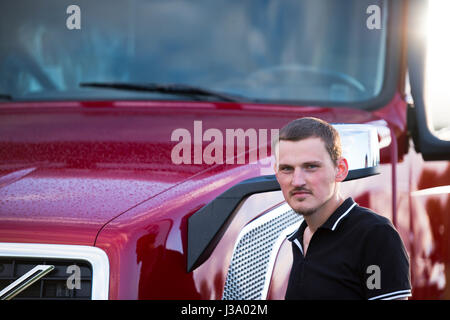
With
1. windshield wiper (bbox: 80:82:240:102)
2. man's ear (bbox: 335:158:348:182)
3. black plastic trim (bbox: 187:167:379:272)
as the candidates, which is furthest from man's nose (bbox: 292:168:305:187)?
windshield wiper (bbox: 80:82:240:102)

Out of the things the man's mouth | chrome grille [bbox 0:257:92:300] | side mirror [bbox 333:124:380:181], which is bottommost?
chrome grille [bbox 0:257:92:300]

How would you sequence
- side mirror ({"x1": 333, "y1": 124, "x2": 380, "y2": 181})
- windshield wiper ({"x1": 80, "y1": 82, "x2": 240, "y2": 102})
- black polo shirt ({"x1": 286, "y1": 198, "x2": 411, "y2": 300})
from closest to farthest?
black polo shirt ({"x1": 286, "y1": 198, "x2": 411, "y2": 300}) → side mirror ({"x1": 333, "y1": 124, "x2": 380, "y2": 181}) → windshield wiper ({"x1": 80, "y1": 82, "x2": 240, "y2": 102})

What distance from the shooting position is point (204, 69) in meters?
3.11

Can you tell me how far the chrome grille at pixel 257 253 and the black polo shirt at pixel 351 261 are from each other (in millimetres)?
88

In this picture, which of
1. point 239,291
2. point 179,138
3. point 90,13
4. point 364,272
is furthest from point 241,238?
point 90,13

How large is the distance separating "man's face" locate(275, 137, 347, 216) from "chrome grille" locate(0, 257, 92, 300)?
54 centimetres

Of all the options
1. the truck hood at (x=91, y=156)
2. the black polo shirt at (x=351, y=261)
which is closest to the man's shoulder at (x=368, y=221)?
the black polo shirt at (x=351, y=261)

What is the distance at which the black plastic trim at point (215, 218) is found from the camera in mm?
2049

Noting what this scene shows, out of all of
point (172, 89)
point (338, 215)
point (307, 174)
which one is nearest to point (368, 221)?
point (338, 215)

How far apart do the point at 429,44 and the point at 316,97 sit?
0.46 metres

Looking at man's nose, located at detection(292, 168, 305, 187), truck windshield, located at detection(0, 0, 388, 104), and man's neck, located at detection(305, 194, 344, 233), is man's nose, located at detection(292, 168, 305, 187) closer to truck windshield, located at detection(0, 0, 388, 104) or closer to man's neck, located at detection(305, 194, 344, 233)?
man's neck, located at detection(305, 194, 344, 233)

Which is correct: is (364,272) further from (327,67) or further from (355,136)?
(327,67)

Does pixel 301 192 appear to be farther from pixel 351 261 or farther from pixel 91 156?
pixel 91 156

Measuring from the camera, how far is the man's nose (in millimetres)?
1938
